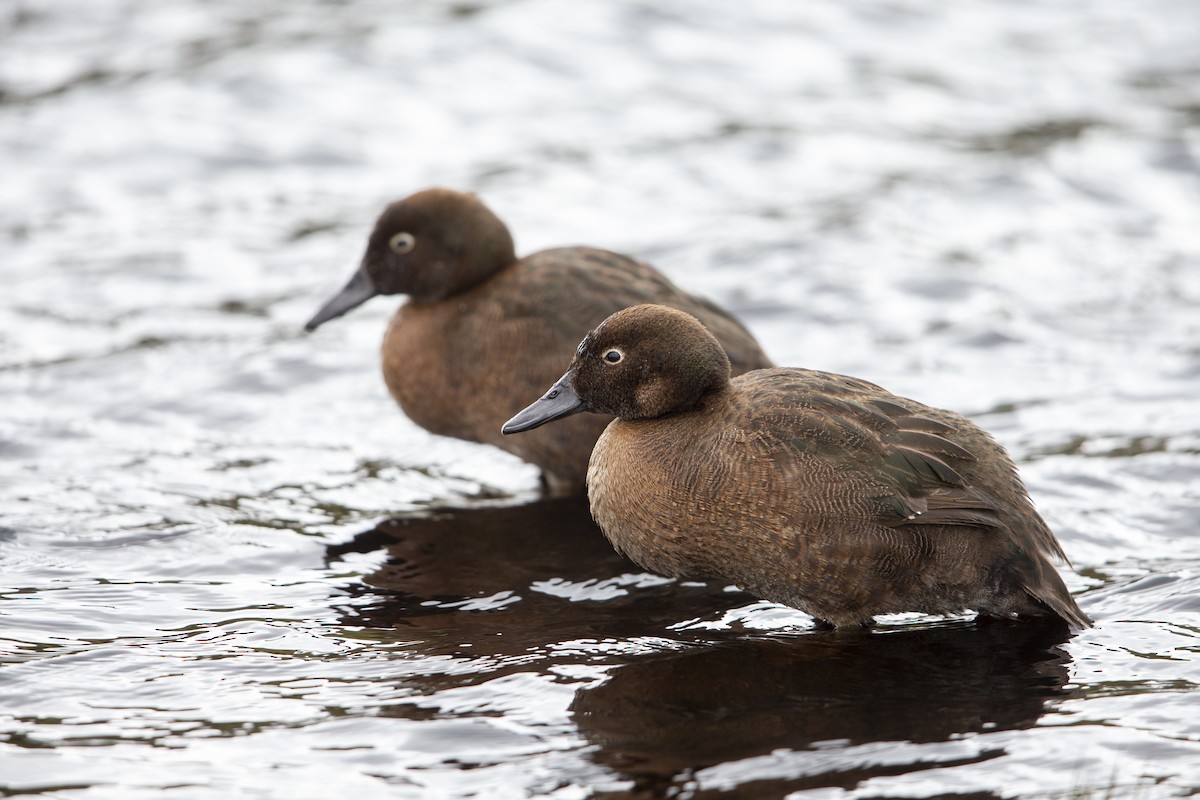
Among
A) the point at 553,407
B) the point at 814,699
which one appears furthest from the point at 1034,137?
the point at 814,699

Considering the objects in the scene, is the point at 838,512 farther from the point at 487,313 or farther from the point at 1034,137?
the point at 1034,137

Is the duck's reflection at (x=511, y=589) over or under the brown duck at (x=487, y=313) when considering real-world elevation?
under

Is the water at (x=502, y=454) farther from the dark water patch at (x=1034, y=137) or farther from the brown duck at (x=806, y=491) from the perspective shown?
the brown duck at (x=806, y=491)

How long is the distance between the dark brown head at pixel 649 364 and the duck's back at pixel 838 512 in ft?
0.47

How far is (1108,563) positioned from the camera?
712 centimetres

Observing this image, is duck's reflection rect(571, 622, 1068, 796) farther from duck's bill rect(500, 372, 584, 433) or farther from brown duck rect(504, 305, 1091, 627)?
duck's bill rect(500, 372, 584, 433)

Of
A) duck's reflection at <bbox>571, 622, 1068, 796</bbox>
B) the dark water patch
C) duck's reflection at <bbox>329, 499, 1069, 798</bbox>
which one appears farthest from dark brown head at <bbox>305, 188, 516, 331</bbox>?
the dark water patch

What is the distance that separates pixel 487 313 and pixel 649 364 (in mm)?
1998

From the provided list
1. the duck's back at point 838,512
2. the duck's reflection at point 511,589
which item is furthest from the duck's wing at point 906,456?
the duck's reflection at point 511,589

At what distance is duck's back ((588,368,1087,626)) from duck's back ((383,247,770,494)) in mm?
1499

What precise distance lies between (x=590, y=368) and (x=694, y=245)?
19.0ft

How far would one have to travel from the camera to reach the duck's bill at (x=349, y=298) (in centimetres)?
870

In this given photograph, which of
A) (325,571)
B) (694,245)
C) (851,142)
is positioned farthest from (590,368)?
(851,142)

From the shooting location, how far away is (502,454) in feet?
29.5
